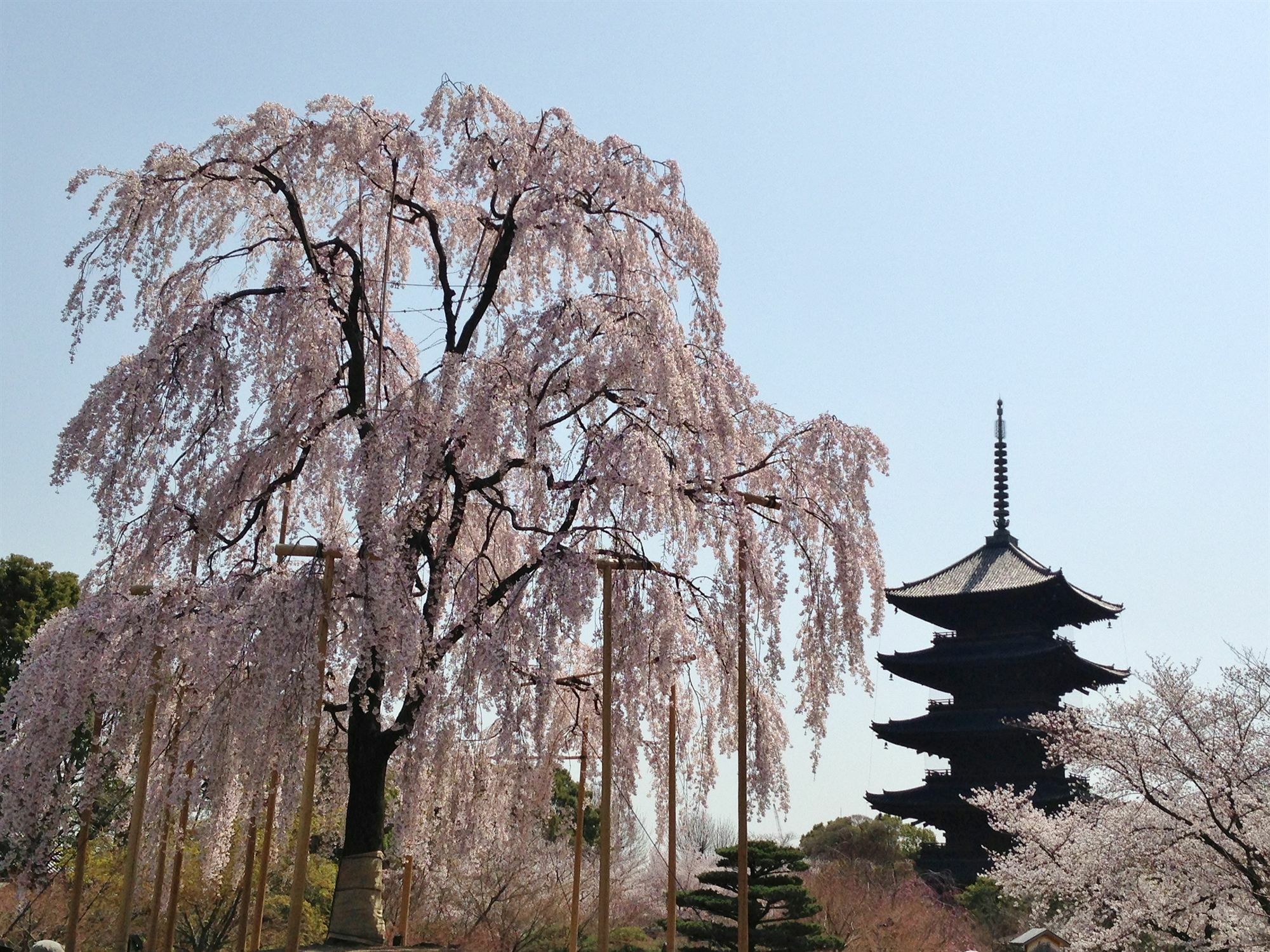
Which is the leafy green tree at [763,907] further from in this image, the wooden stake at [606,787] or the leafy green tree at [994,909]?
the wooden stake at [606,787]

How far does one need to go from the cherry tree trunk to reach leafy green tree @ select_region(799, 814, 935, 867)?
29.6m

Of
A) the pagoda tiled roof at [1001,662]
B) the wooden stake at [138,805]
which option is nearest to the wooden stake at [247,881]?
the wooden stake at [138,805]

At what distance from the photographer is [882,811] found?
36562 millimetres

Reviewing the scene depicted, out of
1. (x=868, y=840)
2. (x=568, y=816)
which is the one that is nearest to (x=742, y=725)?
(x=568, y=816)

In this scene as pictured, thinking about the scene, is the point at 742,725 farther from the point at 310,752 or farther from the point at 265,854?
the point at 265,854

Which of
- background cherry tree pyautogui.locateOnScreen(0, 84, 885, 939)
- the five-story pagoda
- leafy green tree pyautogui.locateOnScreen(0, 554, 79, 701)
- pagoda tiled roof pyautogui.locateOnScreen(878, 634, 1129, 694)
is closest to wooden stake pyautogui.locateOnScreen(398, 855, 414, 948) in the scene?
background cherry tree pyautogui.locateOnScreen(0, 84, 885, 939)

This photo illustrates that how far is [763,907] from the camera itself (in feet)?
70.1

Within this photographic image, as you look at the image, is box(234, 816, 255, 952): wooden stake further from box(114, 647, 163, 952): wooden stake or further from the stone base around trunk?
box(114, 647, 163, 952): wooden stake

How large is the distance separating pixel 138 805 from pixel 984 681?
29132 millimetres

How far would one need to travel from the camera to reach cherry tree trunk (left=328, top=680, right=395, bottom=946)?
1255 cm

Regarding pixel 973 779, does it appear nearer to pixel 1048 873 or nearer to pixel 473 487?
pixel 1048 873

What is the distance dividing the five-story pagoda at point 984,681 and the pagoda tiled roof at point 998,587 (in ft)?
0.14

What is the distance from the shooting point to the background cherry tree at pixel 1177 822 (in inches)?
610

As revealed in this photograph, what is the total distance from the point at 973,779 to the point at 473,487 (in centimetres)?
2656
